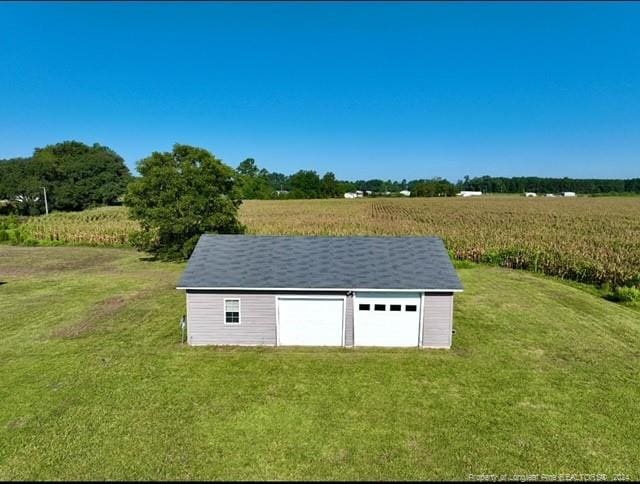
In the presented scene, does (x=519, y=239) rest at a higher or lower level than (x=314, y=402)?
higher

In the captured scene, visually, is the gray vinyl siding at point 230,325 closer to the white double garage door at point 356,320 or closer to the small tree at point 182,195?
the white double garage door at point 356,320

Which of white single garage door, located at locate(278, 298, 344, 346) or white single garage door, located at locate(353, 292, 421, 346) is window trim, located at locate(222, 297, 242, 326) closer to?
white single garage door, located at locate(278, 298, 344, 346)

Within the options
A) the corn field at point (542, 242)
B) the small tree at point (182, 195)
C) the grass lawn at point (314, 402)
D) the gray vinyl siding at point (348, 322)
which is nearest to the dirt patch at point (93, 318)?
the grass lawn at point (314, 402)

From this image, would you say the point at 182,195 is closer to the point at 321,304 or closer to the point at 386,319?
the point at 321,304

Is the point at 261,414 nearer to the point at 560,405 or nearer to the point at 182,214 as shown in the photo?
the point at 560,405

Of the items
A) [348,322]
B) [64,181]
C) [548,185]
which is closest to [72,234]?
[348,322]

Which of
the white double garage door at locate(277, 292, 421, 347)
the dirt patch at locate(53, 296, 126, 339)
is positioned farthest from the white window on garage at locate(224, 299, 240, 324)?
the dirt patch at locate(53, 296, 126, 339)
